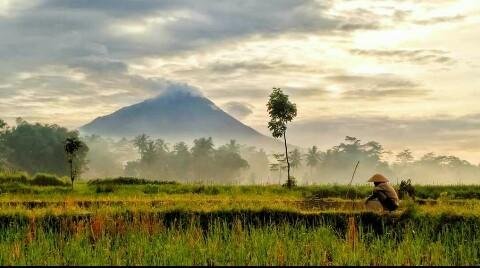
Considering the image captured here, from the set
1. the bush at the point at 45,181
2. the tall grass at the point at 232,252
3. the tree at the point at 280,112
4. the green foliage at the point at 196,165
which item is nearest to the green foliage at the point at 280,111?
the tree at the point at 280,112

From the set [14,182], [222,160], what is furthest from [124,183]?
[222,160]

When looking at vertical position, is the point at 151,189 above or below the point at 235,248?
above

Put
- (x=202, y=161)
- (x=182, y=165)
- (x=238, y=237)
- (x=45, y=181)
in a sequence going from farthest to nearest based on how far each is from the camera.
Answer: (x=182, y=165) < (x=202, y=161) < (x=45, y=181) < (x=238, y=237)

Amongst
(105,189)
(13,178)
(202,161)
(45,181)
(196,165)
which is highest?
(202,161)

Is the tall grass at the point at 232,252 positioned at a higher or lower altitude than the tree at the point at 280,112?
lower

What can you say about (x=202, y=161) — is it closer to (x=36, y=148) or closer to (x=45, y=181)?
(x=36, y=148)

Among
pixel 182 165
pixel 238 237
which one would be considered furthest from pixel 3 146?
pixel 238 237

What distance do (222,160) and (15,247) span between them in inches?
4533

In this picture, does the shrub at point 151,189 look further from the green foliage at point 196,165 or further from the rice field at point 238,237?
the green foliage at point 196,165

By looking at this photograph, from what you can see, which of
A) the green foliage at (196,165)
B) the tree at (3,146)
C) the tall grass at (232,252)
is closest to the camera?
the tall grass at (232,252)

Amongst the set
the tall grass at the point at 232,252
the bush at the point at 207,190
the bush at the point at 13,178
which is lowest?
the tall grass at the point at 232,252

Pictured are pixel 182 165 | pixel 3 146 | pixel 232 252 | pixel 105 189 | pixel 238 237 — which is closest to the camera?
pixel 232 252

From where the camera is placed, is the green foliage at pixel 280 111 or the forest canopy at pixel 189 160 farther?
the forest canopy at pixel 189 160

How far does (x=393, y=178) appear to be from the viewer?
17238 cm
